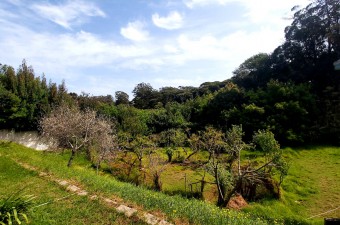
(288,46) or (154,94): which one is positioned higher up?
(288,46)

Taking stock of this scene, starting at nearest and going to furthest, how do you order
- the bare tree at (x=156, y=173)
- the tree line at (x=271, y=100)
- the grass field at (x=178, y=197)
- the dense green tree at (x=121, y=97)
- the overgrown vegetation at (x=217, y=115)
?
the grass field at (x=178, y=197) → the bare tree at (x=156, y=173) → the overgrown vegetation at (x=217, y=115) → the tree line at (x=271, y=100) → the dense green tree at (x=121, y=97)

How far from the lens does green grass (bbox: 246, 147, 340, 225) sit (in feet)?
41.3

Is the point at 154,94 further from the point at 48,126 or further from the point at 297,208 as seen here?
the point at 297,208

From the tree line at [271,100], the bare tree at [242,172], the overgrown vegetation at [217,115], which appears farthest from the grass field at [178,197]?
the tree line at [271,100]

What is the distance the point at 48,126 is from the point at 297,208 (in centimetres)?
1595

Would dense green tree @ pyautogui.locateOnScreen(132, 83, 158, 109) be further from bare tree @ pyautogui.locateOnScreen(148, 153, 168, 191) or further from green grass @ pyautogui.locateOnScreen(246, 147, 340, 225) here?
bare tree @ pyautogui.locateOnScreen(148, 153, 168, 191)

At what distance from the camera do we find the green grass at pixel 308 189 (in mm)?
12602

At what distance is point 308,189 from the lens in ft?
51.7

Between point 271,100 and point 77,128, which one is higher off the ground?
point 271,100

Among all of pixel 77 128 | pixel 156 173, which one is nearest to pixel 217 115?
pixel 77 128

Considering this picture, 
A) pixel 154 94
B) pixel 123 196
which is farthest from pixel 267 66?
pixel 123 196

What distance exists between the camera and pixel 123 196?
6.47 metres

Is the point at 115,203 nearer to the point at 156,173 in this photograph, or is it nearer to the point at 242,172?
the point at 242,172

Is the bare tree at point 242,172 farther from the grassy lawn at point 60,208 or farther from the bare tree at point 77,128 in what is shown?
the grassy lawn at point 60,208
